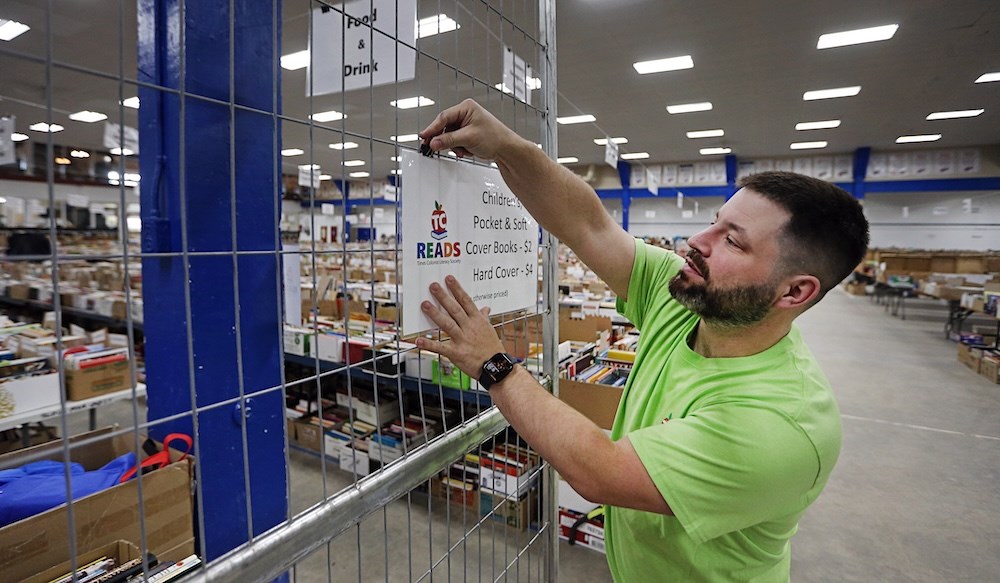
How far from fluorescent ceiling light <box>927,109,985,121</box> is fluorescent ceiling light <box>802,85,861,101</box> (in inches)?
100

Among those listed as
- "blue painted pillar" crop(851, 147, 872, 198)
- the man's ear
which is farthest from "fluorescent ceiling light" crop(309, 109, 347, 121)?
"blue painted pillar" crop(851, 147, 872, 198)

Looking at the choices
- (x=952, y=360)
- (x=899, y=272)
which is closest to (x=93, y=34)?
(x=952, y=360)

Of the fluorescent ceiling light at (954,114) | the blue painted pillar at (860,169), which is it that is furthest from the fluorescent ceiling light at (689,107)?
the blue painted pillar at (860,169)

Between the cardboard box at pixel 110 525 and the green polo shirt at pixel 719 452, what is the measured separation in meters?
1.01

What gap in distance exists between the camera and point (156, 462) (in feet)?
4.07

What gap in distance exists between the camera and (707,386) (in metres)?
1.00

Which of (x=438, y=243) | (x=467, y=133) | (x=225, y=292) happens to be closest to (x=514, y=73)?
(x=467, y=133)

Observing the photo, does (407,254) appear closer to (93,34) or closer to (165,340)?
(165,340)

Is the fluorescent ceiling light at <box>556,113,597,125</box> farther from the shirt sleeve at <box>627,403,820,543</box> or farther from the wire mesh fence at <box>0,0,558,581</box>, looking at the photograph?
the shirt sleeve at <box>627,403,820,543</box>

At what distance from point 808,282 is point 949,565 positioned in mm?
2644

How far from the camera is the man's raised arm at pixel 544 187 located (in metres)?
0.98

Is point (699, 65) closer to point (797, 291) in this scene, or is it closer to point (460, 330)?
point (797, 291)

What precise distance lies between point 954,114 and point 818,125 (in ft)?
6.87

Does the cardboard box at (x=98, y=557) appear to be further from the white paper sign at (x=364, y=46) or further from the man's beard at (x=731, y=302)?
the man's beard at (x=731, y=302)
